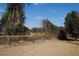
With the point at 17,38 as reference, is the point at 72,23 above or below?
above

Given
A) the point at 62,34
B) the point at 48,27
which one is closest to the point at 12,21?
the point at 48,27

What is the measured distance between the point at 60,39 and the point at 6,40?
50cm

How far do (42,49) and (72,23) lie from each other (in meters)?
0.37

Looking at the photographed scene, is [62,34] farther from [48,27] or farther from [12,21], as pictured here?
[12,21]

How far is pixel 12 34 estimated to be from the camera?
2576mm

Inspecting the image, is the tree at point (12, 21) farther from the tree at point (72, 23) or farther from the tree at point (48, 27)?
the tree at point (72, 23)

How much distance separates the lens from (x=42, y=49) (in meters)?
2.58

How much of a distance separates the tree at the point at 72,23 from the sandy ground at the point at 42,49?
105 mm

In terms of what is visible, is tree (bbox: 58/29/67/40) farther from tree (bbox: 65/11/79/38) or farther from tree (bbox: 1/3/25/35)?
tree (bbox: 1/3/25/35)

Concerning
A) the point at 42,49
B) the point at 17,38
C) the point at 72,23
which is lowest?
the point at 42,49

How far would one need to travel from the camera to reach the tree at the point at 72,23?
255 centimetres

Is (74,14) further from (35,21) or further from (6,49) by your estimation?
(6,49)

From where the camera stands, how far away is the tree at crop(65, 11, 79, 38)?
255cm

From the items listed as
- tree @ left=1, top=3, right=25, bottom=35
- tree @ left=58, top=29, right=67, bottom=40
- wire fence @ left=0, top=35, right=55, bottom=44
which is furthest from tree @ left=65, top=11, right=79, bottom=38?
tree @ left=1, top=3, right=25, bottom=35
